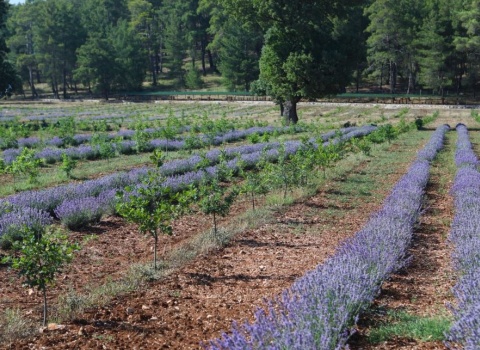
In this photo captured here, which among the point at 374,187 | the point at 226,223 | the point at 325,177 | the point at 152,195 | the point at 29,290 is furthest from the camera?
the point at 325,177

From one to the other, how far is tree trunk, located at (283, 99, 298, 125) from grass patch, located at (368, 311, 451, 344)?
31.1 metres

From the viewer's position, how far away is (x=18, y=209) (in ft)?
29.8

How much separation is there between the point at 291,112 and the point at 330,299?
32.3 m

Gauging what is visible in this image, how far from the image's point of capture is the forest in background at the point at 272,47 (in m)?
33.4

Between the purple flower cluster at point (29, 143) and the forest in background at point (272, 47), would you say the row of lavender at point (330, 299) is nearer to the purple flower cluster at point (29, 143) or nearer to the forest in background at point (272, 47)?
the purple flower cluster at point (29, 143)

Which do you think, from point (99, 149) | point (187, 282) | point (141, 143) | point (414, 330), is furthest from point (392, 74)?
point (414, 330)

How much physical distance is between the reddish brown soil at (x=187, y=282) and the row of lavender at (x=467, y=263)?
2.04 meters

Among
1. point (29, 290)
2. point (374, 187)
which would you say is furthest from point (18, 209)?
point (374, 187)

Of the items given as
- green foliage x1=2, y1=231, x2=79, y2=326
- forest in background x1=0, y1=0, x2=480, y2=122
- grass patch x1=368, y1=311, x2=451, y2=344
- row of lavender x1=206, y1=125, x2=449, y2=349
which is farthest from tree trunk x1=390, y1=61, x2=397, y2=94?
green foliage x1=2, y1=231, x2=79, y2=326

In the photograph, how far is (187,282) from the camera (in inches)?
266

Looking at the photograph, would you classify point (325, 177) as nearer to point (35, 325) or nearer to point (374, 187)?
point (374, 187)

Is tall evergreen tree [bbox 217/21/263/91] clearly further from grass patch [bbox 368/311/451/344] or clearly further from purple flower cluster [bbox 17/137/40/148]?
grass patch [bbox 368/311/451/344]

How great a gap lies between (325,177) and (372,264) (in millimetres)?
9735

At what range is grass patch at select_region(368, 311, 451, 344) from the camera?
15.2 feet
